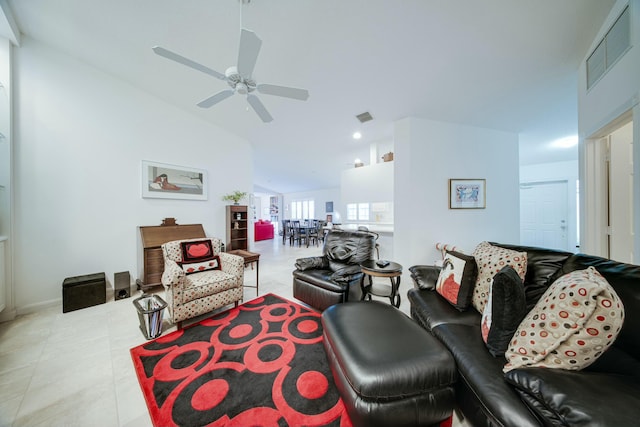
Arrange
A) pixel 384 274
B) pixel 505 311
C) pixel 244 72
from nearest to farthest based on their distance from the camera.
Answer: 1. pixel 505 311
2. pixel 244 72
3. pixel 384 274

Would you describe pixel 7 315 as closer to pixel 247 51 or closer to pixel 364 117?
pixel 247 51

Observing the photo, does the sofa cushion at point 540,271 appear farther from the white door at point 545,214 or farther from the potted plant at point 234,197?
the white door at point 545,214

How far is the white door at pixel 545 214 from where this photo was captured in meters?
4.96

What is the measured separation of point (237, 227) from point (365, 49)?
3.88 m

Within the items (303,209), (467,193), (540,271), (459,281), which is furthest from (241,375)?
(303,209)

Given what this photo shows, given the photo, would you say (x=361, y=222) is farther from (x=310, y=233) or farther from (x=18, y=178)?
(x=18, y=178)

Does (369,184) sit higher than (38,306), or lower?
higher

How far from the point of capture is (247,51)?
63.8 inches

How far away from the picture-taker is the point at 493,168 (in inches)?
149

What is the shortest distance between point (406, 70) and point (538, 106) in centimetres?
232

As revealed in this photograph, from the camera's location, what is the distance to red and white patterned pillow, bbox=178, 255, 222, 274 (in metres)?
2.52

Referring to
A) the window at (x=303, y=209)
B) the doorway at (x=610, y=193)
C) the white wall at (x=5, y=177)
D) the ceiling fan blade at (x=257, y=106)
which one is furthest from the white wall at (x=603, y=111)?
the window at (x=303, y=209)

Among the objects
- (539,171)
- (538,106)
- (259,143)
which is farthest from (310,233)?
(539,171)

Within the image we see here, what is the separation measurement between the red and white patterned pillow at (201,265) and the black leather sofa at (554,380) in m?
2.59
